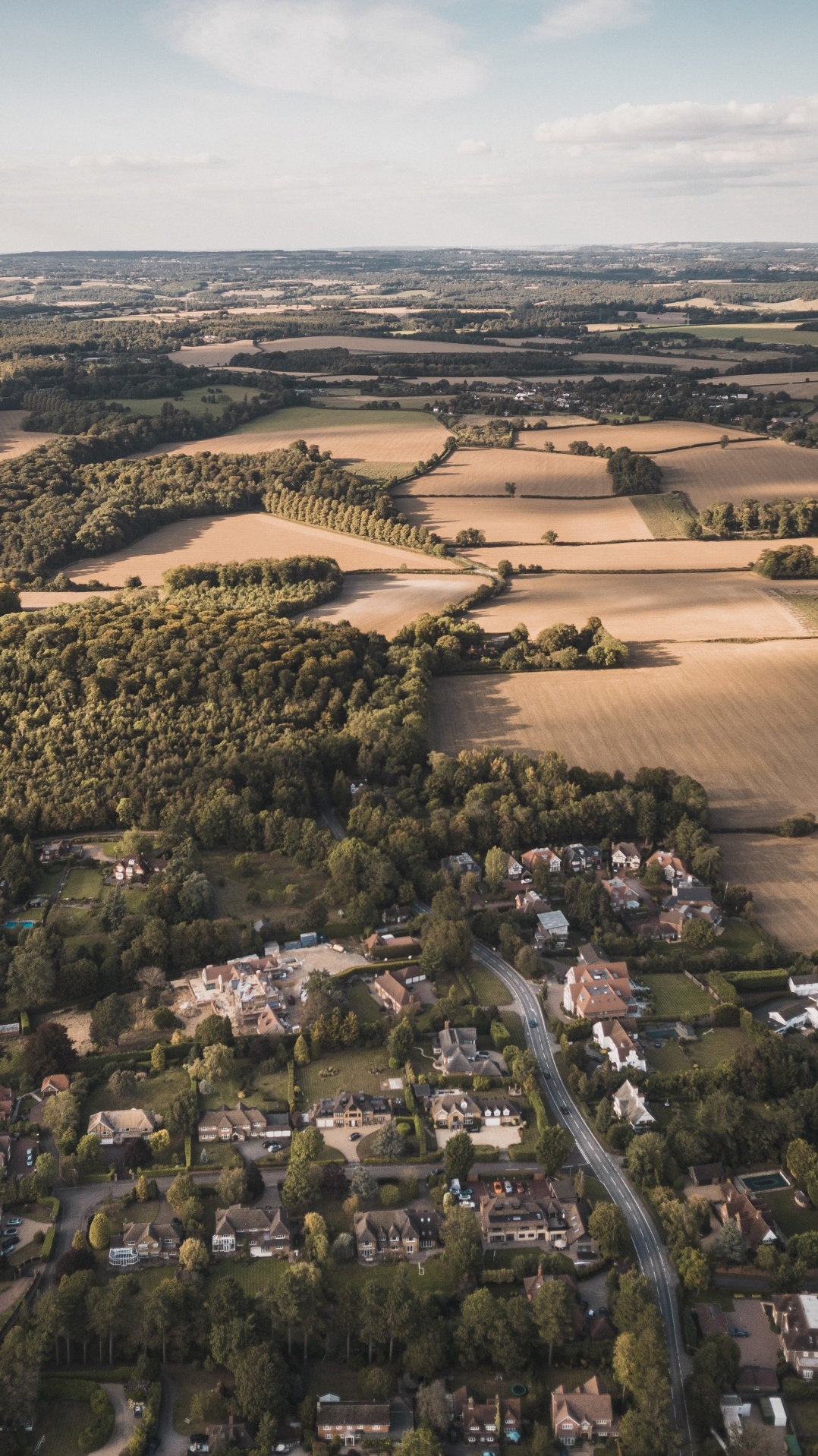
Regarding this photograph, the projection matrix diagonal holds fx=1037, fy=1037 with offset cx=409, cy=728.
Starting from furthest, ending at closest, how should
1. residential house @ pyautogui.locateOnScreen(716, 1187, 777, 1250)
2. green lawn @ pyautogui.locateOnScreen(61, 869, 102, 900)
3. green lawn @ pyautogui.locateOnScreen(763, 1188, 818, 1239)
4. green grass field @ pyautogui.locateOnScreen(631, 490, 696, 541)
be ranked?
green grass field @ pyautogui.locateOnScreen(631, 490, 696, 541), green lawn @ pyautogui.locateOnScreen(61, 869, 102, 900), green lawn @ pyautogui.locateOnScreen(763, 1188, 818, 1239), residential house @ pyautogui.locateOnScreen(716, 1187, 777, 1250)

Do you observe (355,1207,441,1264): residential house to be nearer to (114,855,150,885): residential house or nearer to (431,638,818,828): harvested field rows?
(114,855,150,885): residential house

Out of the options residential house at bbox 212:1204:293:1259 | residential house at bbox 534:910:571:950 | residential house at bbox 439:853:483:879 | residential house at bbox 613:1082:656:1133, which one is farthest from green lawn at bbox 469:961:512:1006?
residential house at bbox 212:1204:293:1259

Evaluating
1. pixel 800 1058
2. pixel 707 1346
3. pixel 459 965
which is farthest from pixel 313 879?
pixel 707 1346

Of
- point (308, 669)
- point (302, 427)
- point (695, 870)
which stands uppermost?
point (302, 427)

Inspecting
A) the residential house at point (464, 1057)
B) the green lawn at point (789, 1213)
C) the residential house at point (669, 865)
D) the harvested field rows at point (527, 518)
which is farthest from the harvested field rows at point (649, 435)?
the green lawn at point (789, 1213)

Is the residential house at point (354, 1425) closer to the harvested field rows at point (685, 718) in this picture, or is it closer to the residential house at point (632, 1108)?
the residential house at point (632, 1108)

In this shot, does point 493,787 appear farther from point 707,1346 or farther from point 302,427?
point 302,427

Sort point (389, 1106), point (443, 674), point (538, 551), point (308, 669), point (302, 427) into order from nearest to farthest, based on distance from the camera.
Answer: point (389, 1106) → point (308, 669) → point (443, 674) → point (538, 551) → point (302, 427)
